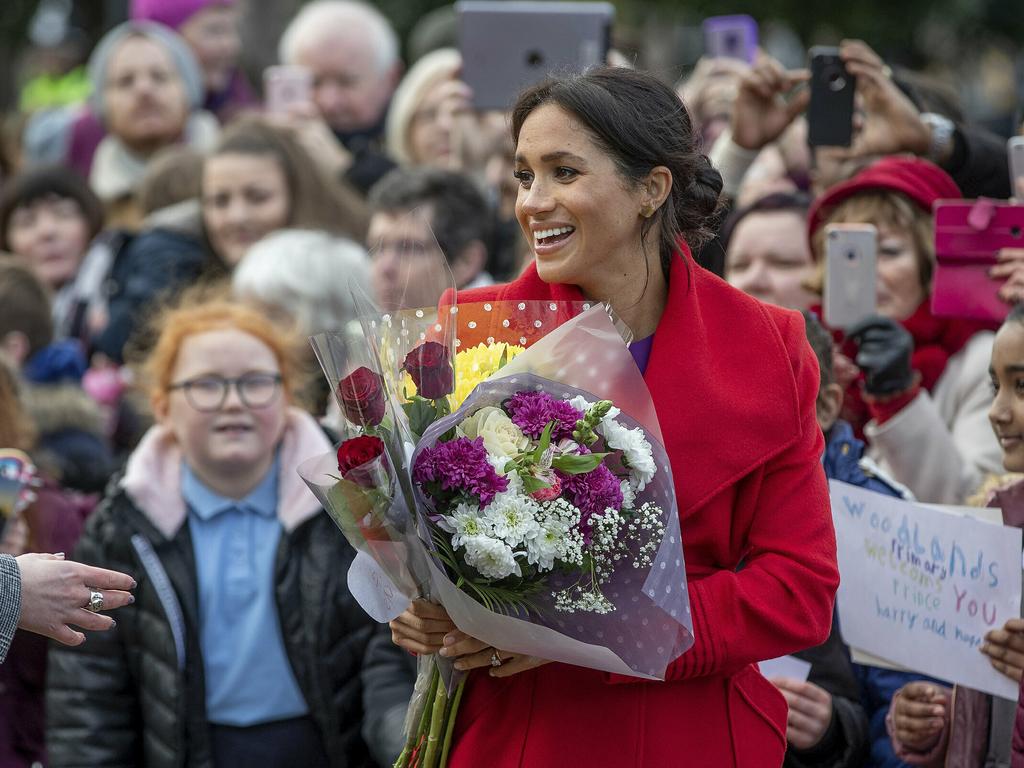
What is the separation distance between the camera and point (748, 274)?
537 centimetres

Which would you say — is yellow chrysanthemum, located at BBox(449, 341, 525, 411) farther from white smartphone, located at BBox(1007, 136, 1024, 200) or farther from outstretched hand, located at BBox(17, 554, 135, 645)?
white smartphone, located at BBox(1007, 136, 1024, 200)

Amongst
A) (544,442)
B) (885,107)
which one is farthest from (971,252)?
(544,442)

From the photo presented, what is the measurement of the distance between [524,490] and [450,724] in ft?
1.92

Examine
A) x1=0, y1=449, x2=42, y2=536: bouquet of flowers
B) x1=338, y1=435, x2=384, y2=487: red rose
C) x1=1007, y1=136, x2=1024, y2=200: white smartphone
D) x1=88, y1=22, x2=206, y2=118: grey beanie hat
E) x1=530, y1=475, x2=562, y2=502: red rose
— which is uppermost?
x1=88, y1=22, x2=206, y2=118: grey beanie hat

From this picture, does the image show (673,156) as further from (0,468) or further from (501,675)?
(0,468)

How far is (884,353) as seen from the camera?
4555mm

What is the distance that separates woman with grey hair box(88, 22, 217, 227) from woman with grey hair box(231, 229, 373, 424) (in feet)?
7.84

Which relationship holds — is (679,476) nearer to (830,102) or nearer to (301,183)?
(830,102)

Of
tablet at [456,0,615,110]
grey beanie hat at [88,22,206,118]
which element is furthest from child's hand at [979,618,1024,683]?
grey beanie hat at [88,22,206,118]

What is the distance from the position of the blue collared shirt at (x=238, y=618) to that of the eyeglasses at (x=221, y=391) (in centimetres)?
25

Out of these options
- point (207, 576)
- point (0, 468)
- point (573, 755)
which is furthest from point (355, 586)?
point (0, 468)

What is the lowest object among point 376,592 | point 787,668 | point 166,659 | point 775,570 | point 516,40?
point 166,659

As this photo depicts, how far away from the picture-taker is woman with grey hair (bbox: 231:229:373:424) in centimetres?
613

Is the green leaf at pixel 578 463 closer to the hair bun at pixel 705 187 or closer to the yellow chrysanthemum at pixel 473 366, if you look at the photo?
the yellow chrysanthemum at pixel 473 366
